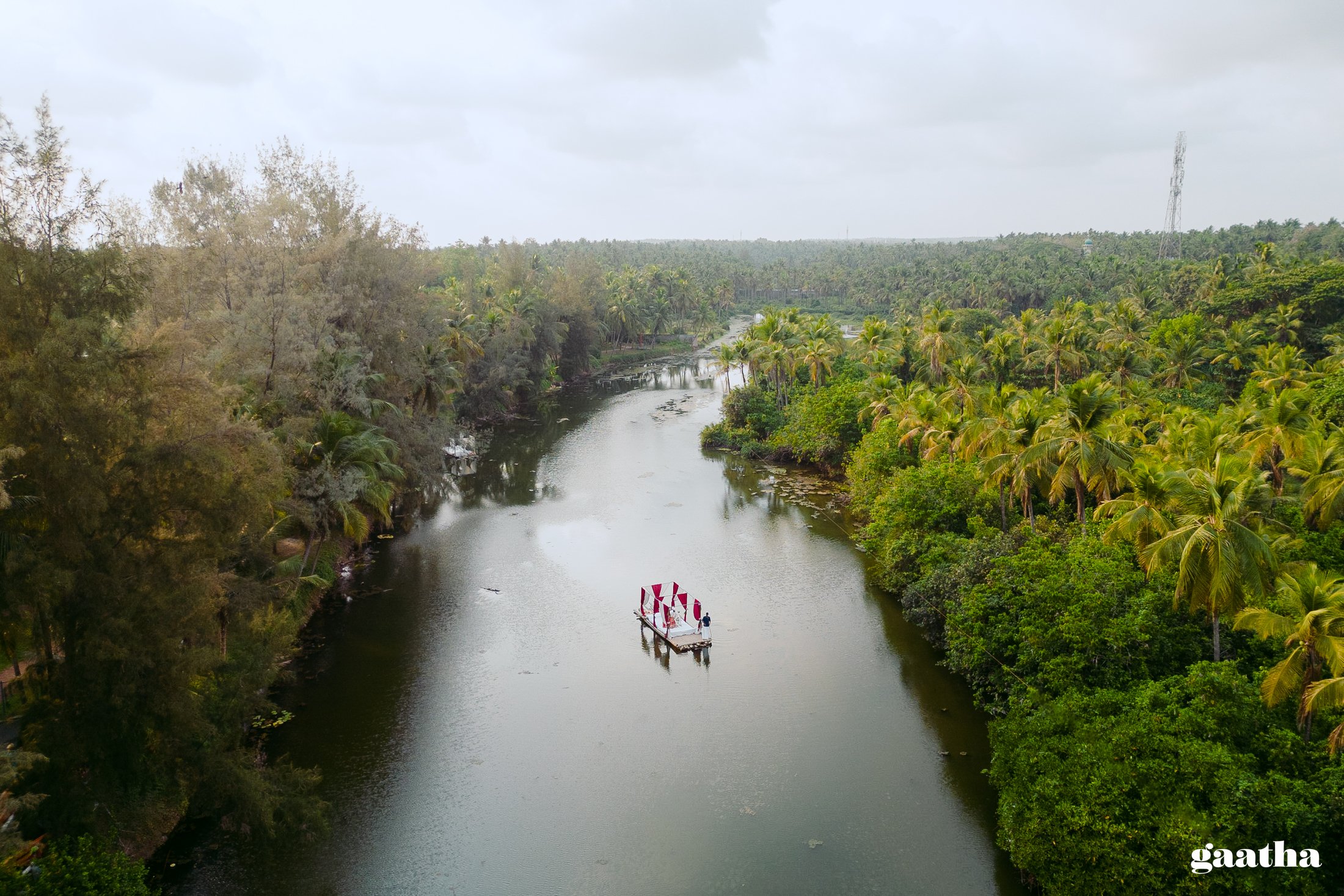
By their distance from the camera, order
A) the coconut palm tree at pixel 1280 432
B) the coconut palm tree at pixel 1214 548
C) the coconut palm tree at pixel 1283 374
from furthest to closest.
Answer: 1. the coconut palm tree at pixel 1283 374
2. the coconut palm tree at pixel 1280 432
3. the coconut palm tree at pixel 1214 548

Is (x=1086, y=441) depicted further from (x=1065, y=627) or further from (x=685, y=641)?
(x=685, y=641)

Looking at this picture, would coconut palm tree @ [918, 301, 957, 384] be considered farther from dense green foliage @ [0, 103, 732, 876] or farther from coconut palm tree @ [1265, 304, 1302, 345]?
dense green foliage @ [0, 103, 732, 876]

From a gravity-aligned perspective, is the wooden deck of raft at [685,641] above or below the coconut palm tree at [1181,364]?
below

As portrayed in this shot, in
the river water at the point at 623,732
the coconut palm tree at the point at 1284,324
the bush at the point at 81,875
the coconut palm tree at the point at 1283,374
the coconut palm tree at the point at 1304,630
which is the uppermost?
the coconut palm tree at the point at 1284,324

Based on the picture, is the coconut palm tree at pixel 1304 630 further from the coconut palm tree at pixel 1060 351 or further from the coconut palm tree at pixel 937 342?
the coconut palm tree at pixel 937 342

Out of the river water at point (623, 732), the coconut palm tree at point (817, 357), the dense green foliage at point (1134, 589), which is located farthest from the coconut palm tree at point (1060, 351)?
the river water at point (623, 732)

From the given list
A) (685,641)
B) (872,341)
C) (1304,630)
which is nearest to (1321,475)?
(1304,630)

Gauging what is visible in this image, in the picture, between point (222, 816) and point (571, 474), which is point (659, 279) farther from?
point (222, 816)

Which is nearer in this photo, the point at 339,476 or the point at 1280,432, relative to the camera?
the point at 1280,432
